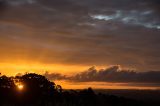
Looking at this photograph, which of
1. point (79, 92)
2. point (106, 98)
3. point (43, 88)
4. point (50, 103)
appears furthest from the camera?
point (106, 98)

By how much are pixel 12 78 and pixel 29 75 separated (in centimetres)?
333

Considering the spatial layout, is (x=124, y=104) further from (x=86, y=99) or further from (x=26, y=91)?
(x=26, y=91)

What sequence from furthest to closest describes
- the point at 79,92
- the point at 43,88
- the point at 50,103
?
the point at 79,92 < the point at 43,88 < the point at 50,103

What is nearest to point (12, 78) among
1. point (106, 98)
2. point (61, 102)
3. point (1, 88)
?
point (1, 88)

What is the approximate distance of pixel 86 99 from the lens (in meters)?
77.4

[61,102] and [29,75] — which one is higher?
[29,75]

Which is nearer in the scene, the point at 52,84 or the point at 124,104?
the point at 52,84

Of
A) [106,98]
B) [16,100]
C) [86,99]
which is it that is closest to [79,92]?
[86,99]

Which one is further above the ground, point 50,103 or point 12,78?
point 12,78

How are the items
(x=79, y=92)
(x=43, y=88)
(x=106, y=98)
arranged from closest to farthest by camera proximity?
(x=43, y=88) → (x=79, y=92) → (x=106, y=98)

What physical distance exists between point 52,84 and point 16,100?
338 inches

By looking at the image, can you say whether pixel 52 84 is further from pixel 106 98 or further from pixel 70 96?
pixel 106 98

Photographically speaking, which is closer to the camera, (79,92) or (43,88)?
(43,88)

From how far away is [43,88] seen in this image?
73188mm
